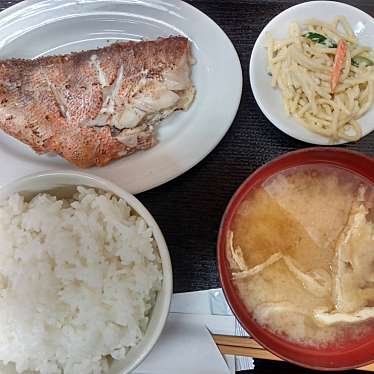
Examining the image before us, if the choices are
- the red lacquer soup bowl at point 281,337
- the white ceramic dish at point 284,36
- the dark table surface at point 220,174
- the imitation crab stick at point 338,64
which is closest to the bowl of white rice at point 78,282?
the red lacquer soup bowl at point 281,337

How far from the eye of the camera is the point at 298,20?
2.04m

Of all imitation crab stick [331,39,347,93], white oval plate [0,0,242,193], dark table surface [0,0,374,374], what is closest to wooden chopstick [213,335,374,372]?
dark table surface [0,0,374,374]

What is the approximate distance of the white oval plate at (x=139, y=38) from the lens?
198 cm

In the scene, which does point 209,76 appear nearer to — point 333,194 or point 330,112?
point 330,112

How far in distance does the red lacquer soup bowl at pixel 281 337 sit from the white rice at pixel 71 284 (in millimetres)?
225

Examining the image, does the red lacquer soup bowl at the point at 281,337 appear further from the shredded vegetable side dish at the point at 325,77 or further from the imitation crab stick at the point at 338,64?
the imitation crab stick at the point at 338,64

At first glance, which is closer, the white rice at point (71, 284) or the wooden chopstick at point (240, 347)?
the white rice at point (71, 284)

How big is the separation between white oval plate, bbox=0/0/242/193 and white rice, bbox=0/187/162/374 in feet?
0.97

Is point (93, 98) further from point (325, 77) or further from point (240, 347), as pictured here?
point (240, 347)

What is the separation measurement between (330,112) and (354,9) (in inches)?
15.0

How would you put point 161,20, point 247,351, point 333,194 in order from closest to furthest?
point 333,194 → point 247,351 → point 161,20

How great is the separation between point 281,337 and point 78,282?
64 cm

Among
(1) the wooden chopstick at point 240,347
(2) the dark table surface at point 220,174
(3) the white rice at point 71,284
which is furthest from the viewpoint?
(2) the dark table surface at point 220,174

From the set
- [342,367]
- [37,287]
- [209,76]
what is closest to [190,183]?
[209,76]
